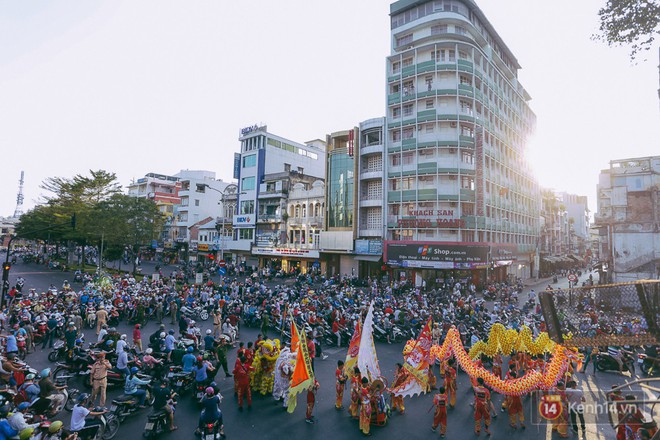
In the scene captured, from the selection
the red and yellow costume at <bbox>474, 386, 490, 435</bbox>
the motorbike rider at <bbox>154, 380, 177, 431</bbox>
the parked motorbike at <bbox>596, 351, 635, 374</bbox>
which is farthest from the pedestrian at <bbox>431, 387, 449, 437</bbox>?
the parked motorbike at <bbox>596, 351, 635, 374</bbox>

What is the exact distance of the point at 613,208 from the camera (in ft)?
122

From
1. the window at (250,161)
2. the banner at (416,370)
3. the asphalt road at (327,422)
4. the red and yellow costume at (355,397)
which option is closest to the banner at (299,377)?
the asphalt road at (327,422)

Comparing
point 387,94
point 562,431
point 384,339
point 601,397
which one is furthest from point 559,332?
point 387,94

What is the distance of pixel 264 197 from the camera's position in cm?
4900

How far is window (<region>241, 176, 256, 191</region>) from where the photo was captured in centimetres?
5106

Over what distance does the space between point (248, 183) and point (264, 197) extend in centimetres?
457

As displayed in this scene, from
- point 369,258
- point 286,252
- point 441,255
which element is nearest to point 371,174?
point 369,258

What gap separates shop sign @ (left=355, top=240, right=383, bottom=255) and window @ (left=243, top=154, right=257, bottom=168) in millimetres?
21976

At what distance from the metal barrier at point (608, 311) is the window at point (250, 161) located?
4881cm

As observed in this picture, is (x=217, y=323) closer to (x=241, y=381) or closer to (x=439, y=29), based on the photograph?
(x=241, y=381)

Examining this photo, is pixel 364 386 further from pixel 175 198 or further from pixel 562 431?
pixel 175 198

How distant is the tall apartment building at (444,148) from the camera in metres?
34.2

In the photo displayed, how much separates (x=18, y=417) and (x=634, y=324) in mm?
11256

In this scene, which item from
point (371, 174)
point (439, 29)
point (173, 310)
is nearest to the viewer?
point (173, 310)
